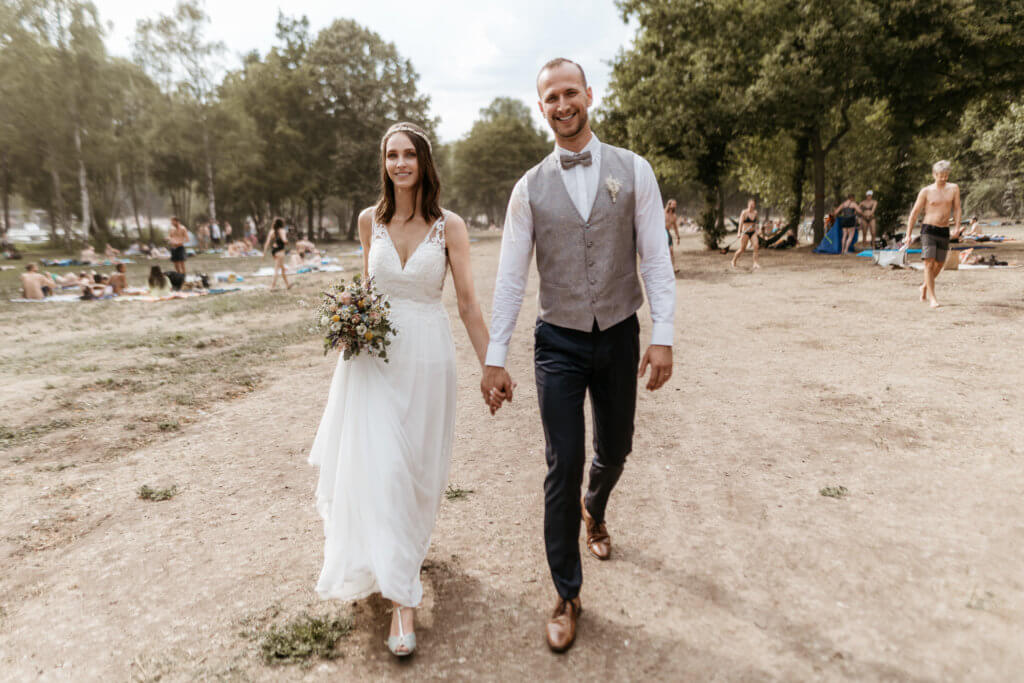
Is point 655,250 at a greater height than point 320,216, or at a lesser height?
lesser

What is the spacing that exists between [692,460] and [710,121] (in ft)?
65.7

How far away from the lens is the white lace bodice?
314cm

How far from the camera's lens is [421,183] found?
324cm

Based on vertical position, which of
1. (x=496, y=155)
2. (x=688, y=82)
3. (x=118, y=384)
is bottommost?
(x=118, y=384)

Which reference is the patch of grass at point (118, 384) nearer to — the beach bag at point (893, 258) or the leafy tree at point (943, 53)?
the beach bag at point (893, 258)

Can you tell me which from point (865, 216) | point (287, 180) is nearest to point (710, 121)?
point (865, 216)

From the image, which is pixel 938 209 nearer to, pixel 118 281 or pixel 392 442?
pixel 392 442

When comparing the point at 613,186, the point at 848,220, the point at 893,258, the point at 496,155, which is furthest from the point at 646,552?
the point at 496,155

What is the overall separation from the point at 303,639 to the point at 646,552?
197 centimetres

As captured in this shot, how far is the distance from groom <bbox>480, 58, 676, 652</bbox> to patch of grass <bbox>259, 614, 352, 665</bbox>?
3.47 feet

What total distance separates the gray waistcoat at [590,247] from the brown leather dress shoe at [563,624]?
4.48 feet

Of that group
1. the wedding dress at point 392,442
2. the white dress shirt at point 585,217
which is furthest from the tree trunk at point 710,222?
the wedding dress at point 392,442

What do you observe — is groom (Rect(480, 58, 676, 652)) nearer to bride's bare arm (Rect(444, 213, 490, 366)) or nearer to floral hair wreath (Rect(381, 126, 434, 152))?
bride's bare arm (Rect(444, 213, 490, 366))

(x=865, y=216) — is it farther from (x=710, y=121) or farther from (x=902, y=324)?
(x=902, y=324)
